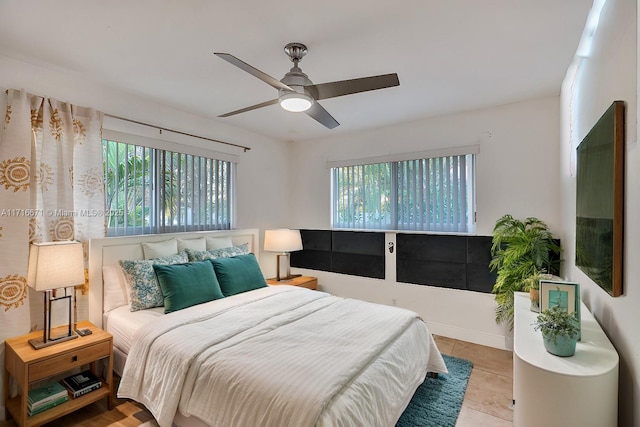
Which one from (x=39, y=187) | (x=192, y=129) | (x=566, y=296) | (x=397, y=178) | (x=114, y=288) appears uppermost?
(x=192, y=129)

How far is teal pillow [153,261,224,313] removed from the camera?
256 centimetres

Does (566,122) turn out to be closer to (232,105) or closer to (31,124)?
(232,105)

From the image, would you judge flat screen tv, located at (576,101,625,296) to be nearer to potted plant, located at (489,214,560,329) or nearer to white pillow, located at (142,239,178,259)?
potted plant, located at (489,214,560,329)

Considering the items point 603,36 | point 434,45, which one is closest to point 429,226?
point 434,45

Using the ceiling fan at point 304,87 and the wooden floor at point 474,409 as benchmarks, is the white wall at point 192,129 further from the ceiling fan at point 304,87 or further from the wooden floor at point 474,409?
the wooden floor at point 474,409

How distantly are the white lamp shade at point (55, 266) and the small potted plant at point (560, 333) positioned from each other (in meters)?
2.93

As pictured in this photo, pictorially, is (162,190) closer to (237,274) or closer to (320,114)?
(237,274)

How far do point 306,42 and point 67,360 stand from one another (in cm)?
262

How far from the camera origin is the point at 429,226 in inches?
150

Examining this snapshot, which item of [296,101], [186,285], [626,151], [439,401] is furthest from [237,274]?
[626,151]

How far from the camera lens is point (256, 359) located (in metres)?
1.74

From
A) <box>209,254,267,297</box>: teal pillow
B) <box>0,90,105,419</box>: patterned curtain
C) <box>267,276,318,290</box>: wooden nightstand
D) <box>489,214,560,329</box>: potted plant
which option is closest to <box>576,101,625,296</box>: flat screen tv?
<box>489,214,560,329</box>: potted plant

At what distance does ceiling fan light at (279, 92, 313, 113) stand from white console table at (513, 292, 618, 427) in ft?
5.97

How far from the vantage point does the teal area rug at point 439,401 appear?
2.16 meters
